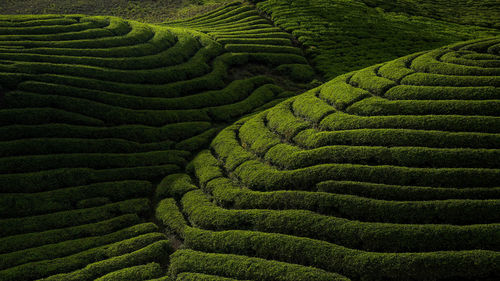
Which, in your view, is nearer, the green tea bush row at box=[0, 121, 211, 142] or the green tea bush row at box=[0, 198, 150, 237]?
the green tea bush row at box=[0, 198, 150, 237]

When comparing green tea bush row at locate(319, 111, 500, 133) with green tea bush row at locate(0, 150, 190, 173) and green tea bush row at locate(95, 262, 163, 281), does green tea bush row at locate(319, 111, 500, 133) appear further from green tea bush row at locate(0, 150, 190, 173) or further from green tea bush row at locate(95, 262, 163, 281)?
green tea bush row at locate(95, 262, 163, 281)

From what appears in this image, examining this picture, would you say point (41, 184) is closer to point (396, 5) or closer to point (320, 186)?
point (320, 186)

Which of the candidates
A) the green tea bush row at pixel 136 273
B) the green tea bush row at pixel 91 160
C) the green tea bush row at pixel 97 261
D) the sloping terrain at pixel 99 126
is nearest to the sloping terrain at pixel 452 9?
the sloping terrain at pixel 99 126

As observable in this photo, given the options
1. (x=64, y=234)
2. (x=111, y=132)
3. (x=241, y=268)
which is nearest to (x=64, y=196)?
(x=64, y=234)

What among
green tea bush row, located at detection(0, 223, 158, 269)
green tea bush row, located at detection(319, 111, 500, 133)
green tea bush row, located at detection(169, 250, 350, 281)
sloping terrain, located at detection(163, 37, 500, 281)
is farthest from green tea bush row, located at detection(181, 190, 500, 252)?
green tea bush row, located at detection(319, 111, 500, 133)

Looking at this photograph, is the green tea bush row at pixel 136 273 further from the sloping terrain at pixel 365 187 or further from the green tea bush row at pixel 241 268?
the sloping terrain at pixel 365 187

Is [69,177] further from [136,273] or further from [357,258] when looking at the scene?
[357,258]
